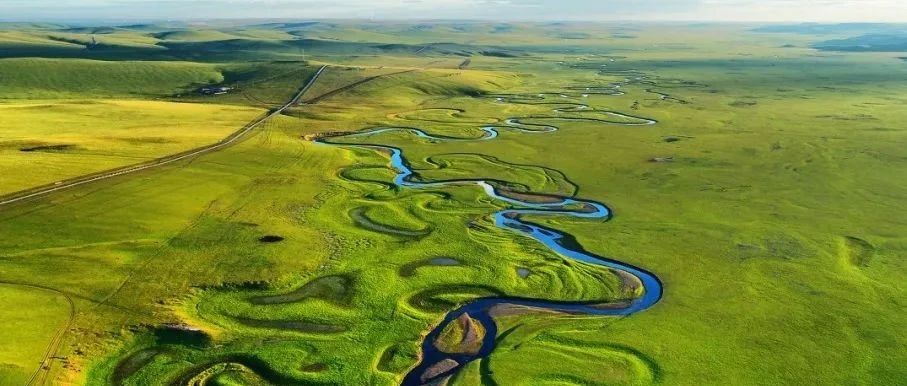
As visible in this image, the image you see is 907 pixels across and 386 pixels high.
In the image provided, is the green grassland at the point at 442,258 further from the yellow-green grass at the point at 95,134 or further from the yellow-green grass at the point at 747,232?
the yellow-green grass at the point at 95,134

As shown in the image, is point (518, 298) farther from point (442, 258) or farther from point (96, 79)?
point (96, 79)

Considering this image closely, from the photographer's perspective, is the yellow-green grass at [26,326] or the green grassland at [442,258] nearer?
the yellow-green grass at [26,326]

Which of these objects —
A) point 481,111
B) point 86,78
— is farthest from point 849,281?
point 86,78

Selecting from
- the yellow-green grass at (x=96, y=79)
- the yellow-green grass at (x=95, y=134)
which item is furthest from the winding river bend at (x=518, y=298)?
the yellow-green grass at (x=96, y=79)

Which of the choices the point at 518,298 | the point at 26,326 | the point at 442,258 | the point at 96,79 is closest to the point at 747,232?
the point at 518,298

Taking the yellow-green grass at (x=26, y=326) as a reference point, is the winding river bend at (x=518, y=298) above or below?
above

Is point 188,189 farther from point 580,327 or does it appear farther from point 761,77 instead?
point 761,77

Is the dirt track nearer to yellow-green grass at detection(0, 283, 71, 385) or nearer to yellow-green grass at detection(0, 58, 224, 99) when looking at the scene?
yellow-green grass at detection(0, 283, 71, 385)
